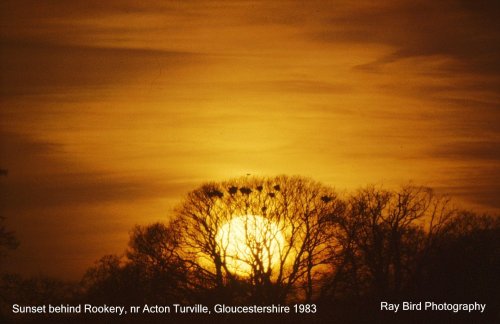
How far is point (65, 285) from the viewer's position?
2943 inches

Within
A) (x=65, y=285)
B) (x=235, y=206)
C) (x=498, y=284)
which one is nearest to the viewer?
(x=498, y=284)

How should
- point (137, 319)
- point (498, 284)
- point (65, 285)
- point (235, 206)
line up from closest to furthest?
point (137, 319) < point (498, 284) < point (235, 206) < point (65, 285)

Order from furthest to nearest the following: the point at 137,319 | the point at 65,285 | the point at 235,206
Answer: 1. the point at 65,285
2. the point at 235,206
3. the point at 137,319

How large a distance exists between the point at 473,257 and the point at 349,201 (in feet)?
33.1

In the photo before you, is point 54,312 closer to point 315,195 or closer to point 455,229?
point 315,195

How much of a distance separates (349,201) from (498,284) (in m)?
12.9

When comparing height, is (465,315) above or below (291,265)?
below

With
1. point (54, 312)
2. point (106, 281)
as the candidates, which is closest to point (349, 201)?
point (106, 281)

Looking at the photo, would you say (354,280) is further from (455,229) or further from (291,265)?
(455,229)

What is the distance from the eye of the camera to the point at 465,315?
5825cm

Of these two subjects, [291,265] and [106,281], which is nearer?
[291,265]

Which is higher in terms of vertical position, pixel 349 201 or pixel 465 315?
pixel 349 201

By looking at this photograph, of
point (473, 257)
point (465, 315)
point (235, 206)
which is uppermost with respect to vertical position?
point (235, 206)

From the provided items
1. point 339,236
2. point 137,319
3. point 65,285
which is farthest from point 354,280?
point 65,285
